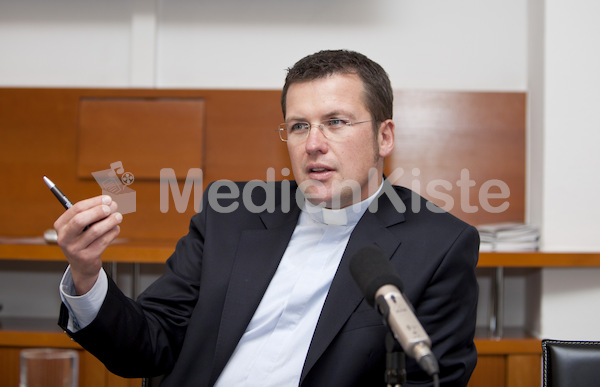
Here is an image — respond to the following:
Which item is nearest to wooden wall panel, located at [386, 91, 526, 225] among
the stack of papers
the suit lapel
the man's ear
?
the stack of papers

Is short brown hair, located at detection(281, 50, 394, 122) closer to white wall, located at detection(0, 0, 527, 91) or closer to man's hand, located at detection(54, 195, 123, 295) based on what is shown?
man's hand, located at detection(54, 195, 123, 295)

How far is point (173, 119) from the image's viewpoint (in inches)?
117

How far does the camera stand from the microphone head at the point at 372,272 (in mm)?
905

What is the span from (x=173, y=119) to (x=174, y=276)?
145cm

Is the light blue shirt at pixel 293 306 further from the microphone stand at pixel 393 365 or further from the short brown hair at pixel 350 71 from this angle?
the microphone stand at pixel 393 365

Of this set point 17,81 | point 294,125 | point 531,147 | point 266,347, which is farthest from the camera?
point 17,81

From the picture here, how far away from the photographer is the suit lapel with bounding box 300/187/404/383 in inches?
56.7

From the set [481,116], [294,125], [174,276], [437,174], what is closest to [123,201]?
[174,276]

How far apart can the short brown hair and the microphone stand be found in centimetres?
93

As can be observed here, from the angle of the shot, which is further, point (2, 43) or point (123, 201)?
point (2, 43)

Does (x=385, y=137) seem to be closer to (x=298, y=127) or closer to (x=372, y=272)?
(x=298, y=127)

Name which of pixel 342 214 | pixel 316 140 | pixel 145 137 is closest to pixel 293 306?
pixel 342 214

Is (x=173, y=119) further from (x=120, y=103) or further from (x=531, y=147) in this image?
(x=531, y=147)

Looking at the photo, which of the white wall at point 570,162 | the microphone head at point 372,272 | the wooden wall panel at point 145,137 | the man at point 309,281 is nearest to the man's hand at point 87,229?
the man at point 309,281
